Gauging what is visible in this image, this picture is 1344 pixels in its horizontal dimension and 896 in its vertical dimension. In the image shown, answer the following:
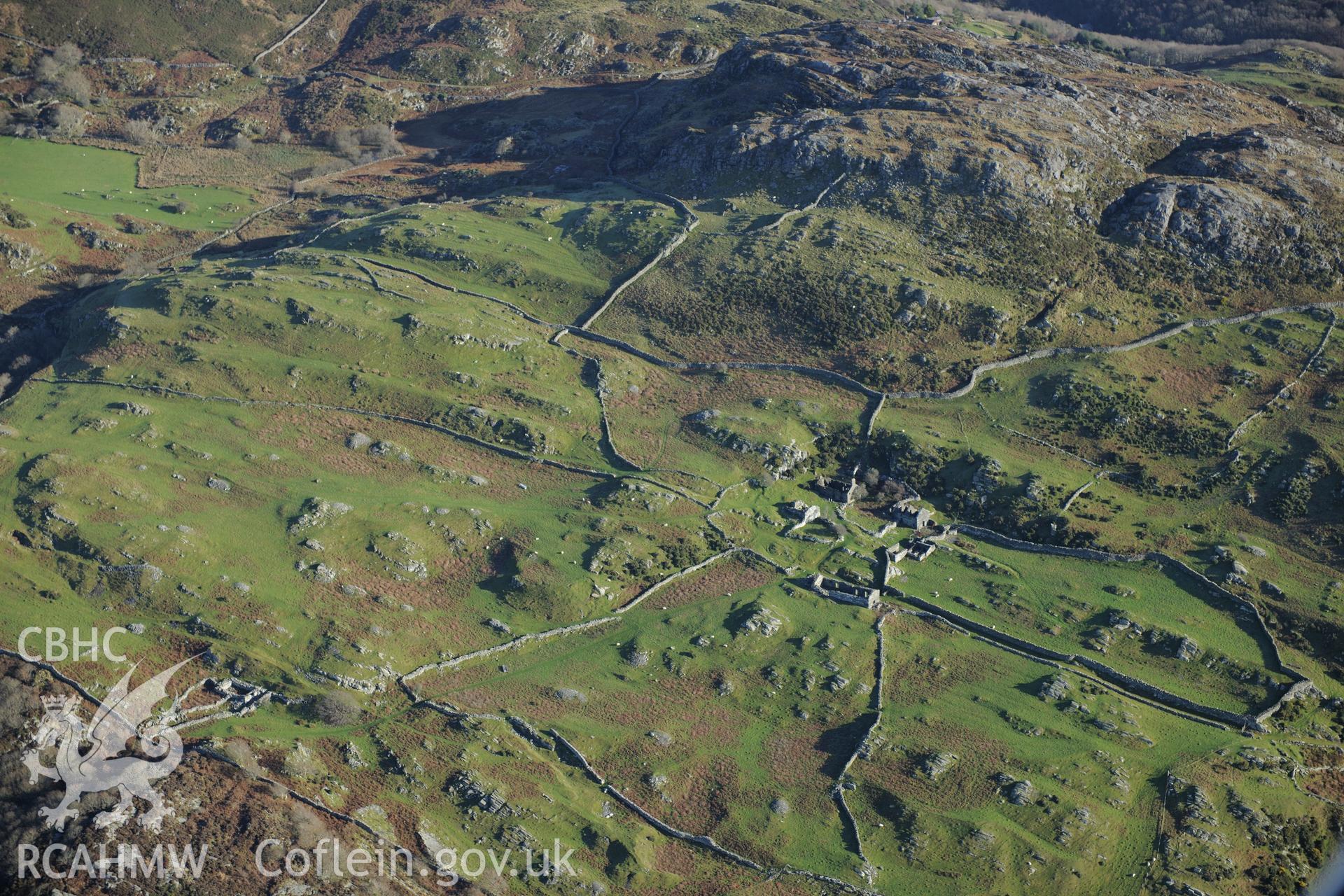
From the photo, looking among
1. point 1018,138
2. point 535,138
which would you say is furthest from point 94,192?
point 1018,138

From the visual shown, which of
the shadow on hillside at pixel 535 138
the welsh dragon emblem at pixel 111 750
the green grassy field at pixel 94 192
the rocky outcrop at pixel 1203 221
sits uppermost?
the rocky outcrop at pixel 1203 221

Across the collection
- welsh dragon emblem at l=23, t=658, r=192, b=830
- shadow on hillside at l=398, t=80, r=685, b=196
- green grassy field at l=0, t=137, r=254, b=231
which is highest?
shadow on hillside at l=398, t=80, r=685, b=196

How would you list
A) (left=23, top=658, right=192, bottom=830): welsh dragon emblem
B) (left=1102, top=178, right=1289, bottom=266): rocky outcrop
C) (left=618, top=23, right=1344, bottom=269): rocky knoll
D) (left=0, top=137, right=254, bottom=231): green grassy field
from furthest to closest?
(left=0, top=137, right=254, bottom=231): green grassy field
(left=618, top=23, right=1344, bottom=269): rocky knoll
(left=1102, top=178, right=1289, bottom=266): rocky outcrop
(left=23, top=658, right=192, bottom=830): welsh dragon emblem

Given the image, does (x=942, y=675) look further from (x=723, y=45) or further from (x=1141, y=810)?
(x=723, y=45)

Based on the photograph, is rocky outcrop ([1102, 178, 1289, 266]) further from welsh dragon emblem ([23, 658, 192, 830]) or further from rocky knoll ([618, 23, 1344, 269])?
welsh dragon emblem ([23, 658, 192, 830])

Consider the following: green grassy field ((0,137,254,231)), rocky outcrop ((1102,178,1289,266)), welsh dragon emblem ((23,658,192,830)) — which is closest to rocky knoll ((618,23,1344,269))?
rocky outcrop ((1102,178,1289,266))

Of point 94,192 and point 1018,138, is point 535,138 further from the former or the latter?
point 1018,138

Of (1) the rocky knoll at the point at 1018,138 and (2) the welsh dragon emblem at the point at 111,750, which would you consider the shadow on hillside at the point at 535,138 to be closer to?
(1) the rocky knoll at the point at 1018,138

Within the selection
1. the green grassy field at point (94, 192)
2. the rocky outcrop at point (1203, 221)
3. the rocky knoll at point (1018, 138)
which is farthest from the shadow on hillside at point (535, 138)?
the rocky outcrop at point (1203, 221)
